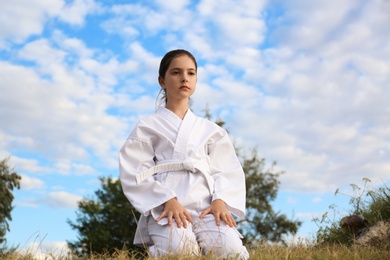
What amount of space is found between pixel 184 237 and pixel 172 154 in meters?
0.89

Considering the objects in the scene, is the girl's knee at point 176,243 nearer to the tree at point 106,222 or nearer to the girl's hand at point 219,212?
the girl's hand at point 219,212

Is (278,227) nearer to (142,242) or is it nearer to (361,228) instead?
(361,228)

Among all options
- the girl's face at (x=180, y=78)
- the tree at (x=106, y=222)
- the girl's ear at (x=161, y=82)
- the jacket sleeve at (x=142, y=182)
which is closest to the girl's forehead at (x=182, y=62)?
the girl's face at (x=180, y=78)

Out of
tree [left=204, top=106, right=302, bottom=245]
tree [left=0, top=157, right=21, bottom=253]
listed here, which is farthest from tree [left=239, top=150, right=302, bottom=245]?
tree [left=0, top=157, right=21, bottom=253]

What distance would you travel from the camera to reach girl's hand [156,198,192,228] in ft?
15.6

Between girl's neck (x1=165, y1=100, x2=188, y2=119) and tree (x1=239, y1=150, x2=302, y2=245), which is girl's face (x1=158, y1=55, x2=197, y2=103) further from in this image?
tree (x1=239, y1=150, x2=302, y2=245)

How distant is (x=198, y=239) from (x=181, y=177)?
629 millimetres

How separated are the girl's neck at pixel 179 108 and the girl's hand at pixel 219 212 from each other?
1050 mm

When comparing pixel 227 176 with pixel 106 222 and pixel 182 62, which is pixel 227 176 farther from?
pixel 106 222

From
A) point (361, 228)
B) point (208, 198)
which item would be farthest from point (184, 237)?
point (361, 228)

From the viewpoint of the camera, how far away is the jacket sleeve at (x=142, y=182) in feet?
16.1

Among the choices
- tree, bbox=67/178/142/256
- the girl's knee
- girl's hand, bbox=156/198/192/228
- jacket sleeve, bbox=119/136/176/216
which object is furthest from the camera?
tree, bbox=67/178/142/256

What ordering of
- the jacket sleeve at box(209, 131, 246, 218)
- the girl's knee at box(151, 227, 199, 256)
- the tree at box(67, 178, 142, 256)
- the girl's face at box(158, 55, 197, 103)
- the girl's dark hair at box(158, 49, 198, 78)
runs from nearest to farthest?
the girl's knee at box(151, 227, 199, 256) < the jacket sleeve at box(209, 131, 246, 218) < the girl's face at box(158, 55, 197, 103) < the girl's dark hair at box(158, 49, 198, 78) < the tree at box(67, 178, 142, 256)

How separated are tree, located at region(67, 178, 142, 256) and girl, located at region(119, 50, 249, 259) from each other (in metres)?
18.5
